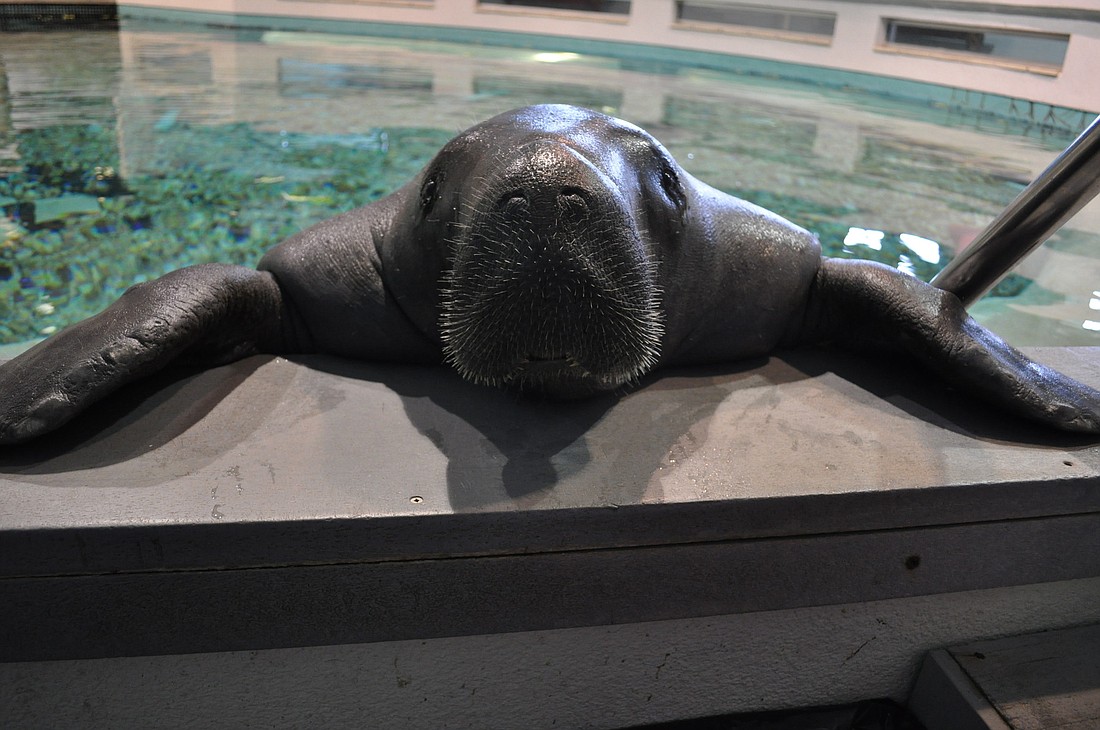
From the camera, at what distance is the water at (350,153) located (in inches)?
205

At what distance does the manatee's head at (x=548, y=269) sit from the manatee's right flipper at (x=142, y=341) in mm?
792

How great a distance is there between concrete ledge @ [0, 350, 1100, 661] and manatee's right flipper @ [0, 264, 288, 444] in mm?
101

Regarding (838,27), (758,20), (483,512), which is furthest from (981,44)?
(483,512)

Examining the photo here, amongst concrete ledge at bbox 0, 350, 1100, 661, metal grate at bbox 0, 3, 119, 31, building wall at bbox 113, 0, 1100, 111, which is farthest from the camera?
metal grate at bbox 0, 3, 119, 31

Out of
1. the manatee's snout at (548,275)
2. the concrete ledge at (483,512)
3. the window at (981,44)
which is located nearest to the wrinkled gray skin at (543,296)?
the manatee's snout at (548,275)

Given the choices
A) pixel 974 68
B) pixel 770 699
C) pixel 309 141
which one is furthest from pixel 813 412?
pixel 974 68

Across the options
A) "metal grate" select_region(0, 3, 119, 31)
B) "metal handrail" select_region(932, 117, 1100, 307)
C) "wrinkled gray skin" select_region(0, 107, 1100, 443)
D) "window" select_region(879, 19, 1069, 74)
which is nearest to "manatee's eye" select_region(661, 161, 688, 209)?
"wrinkled gray skin" select_region(0, 107, 1100, 443)

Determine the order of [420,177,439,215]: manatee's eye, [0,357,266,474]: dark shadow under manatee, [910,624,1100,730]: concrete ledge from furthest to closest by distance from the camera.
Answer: [420,177,439,215]: manatee's eye
[910,624,1100,730]: concrete ledge
[0,357,266,474]: dark shadow under manatee

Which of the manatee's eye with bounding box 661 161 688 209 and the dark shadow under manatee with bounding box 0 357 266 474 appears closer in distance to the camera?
the dark shadow under manatee with bounding box 0 357 266 474

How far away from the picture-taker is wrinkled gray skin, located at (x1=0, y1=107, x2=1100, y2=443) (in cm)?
173

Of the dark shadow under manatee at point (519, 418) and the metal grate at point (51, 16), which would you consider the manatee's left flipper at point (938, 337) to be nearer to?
the dark shadow under manatee at point (519, 418)

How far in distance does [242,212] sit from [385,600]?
4683mm

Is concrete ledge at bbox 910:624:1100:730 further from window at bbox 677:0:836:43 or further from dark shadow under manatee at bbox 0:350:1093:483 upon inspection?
window at bbox 677:0:836:43

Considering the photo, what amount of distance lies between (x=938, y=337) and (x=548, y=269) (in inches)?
56.3
